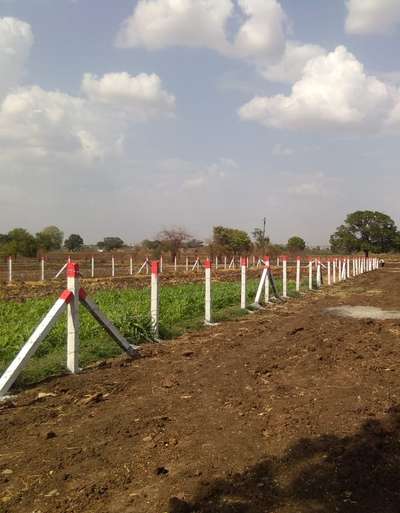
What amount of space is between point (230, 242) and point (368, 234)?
39.8 m

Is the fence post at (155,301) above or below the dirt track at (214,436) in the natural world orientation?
above

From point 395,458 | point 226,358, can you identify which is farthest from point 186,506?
point 226,358

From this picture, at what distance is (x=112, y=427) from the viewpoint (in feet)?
14.4

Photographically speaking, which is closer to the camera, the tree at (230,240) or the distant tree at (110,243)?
the tree at (230,240)

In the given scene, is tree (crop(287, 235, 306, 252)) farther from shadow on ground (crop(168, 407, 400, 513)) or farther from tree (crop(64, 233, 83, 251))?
shadow on ground (crop(168, 407, 400, 513))

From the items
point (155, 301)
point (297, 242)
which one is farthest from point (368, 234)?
point (155, 301)

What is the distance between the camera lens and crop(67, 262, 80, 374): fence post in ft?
20.7

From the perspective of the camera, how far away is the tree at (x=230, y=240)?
2630 inches

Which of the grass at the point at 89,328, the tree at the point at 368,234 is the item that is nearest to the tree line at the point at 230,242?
the tree at the point at 368,234

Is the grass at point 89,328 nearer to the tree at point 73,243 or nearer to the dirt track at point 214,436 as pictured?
the dirt track at point 214,436

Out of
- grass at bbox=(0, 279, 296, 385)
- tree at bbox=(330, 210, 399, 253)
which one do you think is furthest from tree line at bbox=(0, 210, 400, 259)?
grass at bbox=(0, 279, 296, 385)

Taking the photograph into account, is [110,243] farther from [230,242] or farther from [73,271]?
[73,271]

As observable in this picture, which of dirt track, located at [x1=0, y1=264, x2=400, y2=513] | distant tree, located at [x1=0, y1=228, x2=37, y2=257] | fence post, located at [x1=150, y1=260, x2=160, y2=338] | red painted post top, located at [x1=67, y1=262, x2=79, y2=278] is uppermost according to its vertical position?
distant tree, located at [x1=0, y1=228, x2=37, y2=257]

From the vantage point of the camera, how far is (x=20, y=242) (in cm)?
5706
